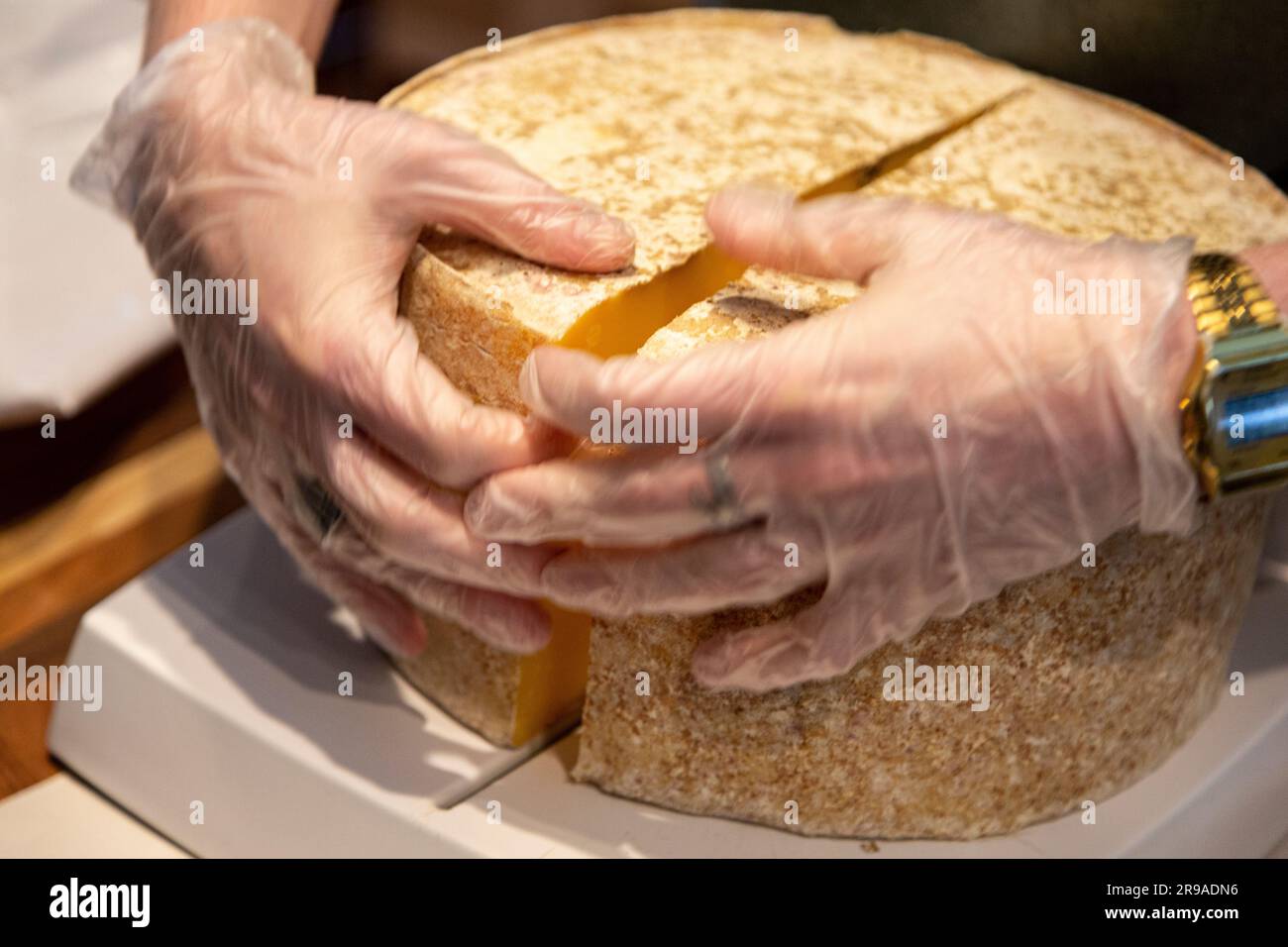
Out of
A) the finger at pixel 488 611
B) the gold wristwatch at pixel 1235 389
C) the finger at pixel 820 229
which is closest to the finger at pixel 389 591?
the finger at pixel 488 611

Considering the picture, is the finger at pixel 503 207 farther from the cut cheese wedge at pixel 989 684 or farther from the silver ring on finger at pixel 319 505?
the silver ring on finger at pixel 319 505

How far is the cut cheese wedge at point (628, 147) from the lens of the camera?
1055mm

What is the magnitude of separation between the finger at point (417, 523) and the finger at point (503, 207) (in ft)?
0.67

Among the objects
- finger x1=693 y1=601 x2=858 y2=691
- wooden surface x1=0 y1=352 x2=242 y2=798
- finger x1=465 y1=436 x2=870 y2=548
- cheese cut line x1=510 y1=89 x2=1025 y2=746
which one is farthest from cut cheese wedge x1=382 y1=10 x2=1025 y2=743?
wooden surface x1=0 y1=352 x2=242 y2=798

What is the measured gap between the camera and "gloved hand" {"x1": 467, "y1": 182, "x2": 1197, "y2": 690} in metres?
0.91

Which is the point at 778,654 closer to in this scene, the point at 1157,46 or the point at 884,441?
the point at 884,441

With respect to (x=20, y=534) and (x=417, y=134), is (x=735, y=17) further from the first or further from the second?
(x=20, y=534)

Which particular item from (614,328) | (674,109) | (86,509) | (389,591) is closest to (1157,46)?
(674,109)

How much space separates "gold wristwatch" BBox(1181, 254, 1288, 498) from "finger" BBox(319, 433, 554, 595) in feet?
1.69

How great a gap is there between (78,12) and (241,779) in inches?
57.2

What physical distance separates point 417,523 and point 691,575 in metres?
0.24

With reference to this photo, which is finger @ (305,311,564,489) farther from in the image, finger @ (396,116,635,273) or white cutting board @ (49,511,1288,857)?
white cutting board @ (49,511,1288,857)

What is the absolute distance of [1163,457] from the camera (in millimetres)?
935

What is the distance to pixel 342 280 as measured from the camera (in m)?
1.06
